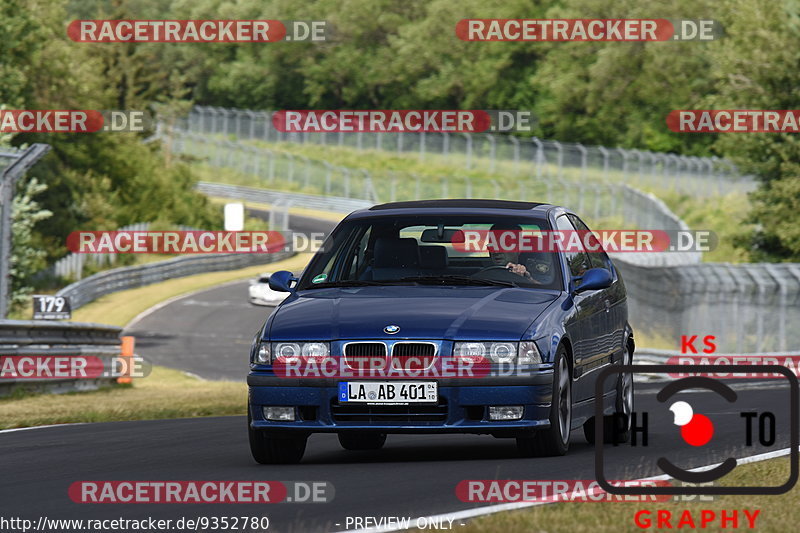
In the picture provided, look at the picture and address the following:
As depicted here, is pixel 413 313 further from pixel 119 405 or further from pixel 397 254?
pixel 119 405

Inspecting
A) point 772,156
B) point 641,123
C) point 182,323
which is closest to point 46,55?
point 182,323

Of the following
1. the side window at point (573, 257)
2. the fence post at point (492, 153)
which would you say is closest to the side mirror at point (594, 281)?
the side window at point (573, 257)

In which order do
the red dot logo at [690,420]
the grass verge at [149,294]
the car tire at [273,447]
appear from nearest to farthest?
the red dot logo at [690,420] < the car tire at [273,447] < the grass verge at [149,294]

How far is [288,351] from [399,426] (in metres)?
0.87

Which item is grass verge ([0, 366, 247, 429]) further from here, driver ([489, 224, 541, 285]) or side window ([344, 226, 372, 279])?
driver ([489, 224, 541, 285])

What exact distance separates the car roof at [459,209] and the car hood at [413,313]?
897 mm

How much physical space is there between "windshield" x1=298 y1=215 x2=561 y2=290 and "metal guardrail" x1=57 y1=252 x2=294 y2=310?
36123mm

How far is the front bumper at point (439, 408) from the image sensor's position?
9.84 metres

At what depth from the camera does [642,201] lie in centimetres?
5428

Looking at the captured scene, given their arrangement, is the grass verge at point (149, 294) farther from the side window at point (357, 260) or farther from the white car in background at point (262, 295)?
the side window at point (357, 260)

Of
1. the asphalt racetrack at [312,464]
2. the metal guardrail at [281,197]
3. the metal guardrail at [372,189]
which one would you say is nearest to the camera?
the asphalt racetrack at [312,464]

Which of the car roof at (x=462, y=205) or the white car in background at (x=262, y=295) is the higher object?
the car roof at (x=462, y=205)

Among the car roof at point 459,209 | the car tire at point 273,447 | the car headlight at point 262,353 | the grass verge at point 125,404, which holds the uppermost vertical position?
the car roof at point 459,209

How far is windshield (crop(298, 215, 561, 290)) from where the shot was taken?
36.3ft
